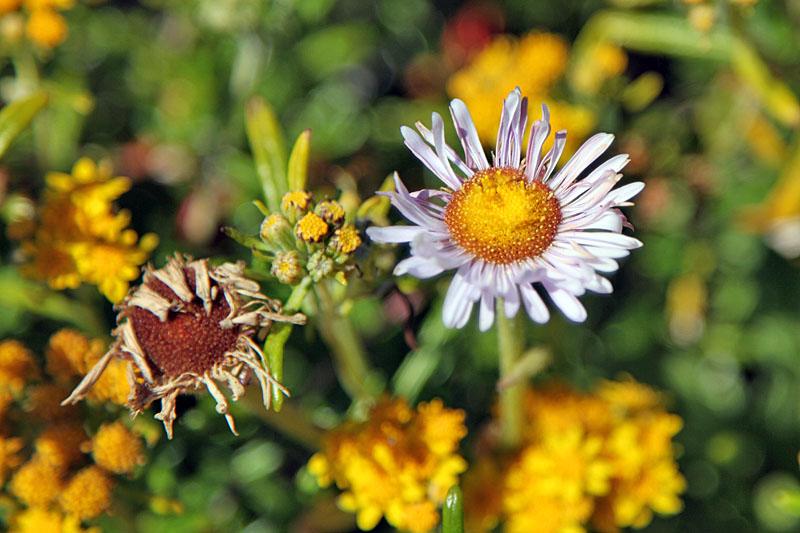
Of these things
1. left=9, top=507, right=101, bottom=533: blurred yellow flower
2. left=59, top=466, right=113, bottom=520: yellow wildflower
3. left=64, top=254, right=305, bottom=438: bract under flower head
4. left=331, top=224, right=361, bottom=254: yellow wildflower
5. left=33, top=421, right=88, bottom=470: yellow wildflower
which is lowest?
left=9, top=507, right=101, bottom=533: blurred yellow flower

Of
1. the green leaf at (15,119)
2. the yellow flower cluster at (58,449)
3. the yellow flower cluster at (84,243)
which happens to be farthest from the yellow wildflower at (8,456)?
the green leaf at (15,119)

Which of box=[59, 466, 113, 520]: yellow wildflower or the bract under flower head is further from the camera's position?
box=[59, 466, 113, 520]: yellow wildflower

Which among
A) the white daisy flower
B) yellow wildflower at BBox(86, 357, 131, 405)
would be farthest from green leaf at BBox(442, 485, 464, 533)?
yellow wildflower at BBox(86, 357, 131, 405)

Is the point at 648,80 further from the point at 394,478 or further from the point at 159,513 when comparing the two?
the point at 159,513

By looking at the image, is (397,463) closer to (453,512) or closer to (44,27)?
(453,512)

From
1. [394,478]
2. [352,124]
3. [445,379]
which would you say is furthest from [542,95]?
[394,478]

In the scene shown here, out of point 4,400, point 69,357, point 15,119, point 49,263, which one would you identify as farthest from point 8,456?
point 15,119

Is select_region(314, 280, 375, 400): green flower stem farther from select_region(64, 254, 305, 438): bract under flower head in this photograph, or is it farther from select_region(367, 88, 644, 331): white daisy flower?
select_region(367, 88, 644, 331): white daisy flower
